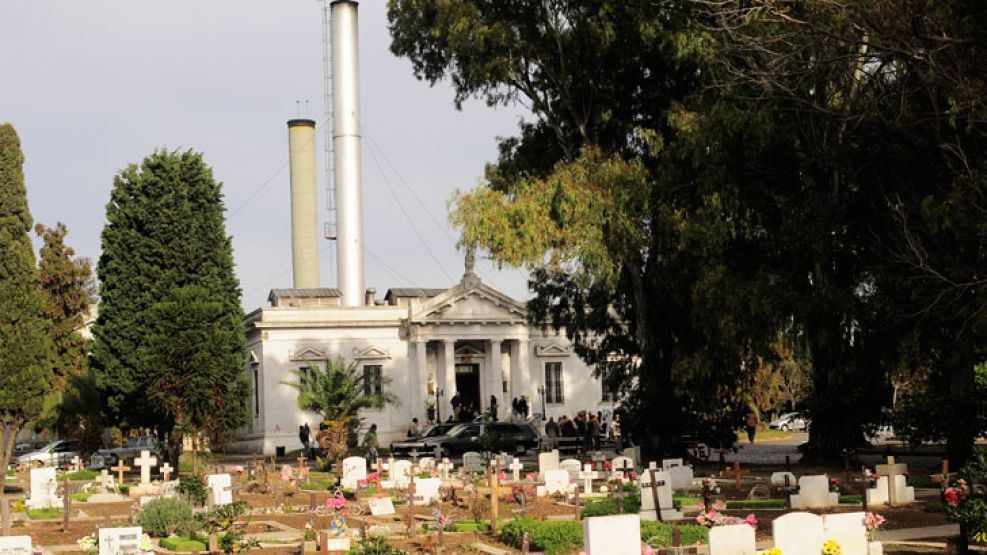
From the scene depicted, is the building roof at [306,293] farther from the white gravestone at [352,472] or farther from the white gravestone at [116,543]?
the white gravestone at [116,543]

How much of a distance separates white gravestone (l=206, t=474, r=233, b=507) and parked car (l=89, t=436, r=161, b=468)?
1818 cm

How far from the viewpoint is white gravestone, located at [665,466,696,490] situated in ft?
78.8

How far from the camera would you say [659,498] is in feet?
63.5

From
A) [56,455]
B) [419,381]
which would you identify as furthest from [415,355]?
[56,455]

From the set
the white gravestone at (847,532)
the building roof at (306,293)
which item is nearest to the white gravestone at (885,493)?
the white gravestone at (847,532)

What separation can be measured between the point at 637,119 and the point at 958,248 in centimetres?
1218

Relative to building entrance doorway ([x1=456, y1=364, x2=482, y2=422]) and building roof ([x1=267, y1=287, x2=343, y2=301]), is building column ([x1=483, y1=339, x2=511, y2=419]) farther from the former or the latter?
building roof ([x1=267, y1=287, x2=343, y2=301])

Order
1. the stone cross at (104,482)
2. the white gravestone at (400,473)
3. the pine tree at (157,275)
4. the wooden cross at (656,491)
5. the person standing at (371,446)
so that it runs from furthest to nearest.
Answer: the person standing at (371,446) < the pine tree at (157,275) < the stone cross at (104,482) < the white gravestone at (400,473) < the wooden cross at (656,491)

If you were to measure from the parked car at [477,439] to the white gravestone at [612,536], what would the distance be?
2816 centimetres

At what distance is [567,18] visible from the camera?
33.4m

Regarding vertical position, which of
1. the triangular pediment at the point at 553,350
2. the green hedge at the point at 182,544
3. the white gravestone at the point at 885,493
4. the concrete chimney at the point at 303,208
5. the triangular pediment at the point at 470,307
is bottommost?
the green hedge at the point at 182,544

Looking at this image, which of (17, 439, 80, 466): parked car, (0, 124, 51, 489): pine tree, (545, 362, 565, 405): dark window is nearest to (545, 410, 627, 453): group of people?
(545, 362, 565, 405): dark window

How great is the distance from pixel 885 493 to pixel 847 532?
7641 millimetres

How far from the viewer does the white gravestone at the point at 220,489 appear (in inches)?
880
